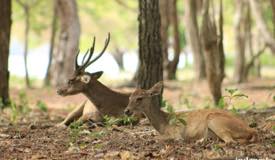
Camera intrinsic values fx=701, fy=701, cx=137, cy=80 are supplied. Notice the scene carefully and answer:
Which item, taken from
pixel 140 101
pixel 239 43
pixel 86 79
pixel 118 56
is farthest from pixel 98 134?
pixel 118 56

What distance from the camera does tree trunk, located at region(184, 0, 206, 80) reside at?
22578mm

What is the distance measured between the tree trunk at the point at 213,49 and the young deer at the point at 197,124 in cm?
464

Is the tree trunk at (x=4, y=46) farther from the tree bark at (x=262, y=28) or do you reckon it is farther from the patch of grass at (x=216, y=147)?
the tree bark at (x=262, y=28)

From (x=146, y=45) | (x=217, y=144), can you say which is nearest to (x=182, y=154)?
(x=217, y=144)

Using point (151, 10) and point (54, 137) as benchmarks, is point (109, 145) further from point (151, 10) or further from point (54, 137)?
point (151, 10)

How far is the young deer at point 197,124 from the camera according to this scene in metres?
7.79

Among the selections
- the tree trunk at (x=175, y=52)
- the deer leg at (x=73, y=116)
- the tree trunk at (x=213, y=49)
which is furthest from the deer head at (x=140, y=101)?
the tree trunk at (x=175, y=52)

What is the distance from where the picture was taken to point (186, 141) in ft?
26.9

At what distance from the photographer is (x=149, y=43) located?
10.5 meters

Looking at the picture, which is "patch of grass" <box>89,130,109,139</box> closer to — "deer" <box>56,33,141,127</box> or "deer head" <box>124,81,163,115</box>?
"deer head" <box>124,81,163,115</box>

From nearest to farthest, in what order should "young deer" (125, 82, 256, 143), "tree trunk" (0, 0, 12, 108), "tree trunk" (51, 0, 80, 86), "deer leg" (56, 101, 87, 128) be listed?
"young deer" (125, 82, 256, 143) < "deer leg" (56, 101, 87, 128) < "tree trunk" (0, 0, 12, 108) < "tree trunk" (51, 0, 80, 86)

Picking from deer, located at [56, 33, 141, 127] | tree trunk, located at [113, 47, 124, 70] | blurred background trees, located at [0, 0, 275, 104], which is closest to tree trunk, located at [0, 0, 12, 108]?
blurred background trees, located at [0, 0, 275, 104]

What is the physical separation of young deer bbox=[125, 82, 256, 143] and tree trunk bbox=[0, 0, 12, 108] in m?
5.36

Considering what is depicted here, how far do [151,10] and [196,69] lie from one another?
13.4 metres
